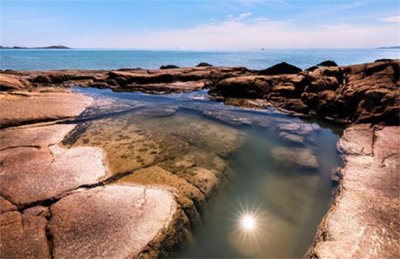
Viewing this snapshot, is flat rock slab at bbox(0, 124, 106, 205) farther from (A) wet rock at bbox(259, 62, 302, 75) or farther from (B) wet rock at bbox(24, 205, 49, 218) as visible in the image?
(A) wet rock at bbox(259, 62, 302, 75)

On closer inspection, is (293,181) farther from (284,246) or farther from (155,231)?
(155,231)

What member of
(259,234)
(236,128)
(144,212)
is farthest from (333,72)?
(144,212)

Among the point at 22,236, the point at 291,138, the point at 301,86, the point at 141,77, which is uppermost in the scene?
the point at 141,77

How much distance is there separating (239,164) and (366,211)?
3273mm

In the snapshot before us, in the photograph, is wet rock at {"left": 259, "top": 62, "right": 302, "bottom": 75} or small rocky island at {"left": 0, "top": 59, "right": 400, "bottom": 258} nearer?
small rocky island at {"left": 0, "top": 59, "right": 400, "bottom": 258}

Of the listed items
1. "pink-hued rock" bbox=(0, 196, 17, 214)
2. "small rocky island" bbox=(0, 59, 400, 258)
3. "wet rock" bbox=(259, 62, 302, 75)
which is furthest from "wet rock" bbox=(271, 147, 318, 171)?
"wet rock" bbox=(259, 62, 302, 75)

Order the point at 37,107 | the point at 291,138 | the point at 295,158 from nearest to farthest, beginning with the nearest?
the point at 295,158, the point at 291,138, the point at 37,107

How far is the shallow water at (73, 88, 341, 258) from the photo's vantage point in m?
4.80

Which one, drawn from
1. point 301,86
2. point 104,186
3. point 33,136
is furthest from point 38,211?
point 301,86

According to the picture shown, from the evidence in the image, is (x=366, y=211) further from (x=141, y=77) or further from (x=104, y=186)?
(x=141, y=77)

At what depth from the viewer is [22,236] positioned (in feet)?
13.2

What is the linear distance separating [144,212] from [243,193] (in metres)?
2.45

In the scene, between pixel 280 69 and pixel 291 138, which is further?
pixel 280 69

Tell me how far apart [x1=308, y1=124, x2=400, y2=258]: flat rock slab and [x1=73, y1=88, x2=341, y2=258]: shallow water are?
1.56 feet
